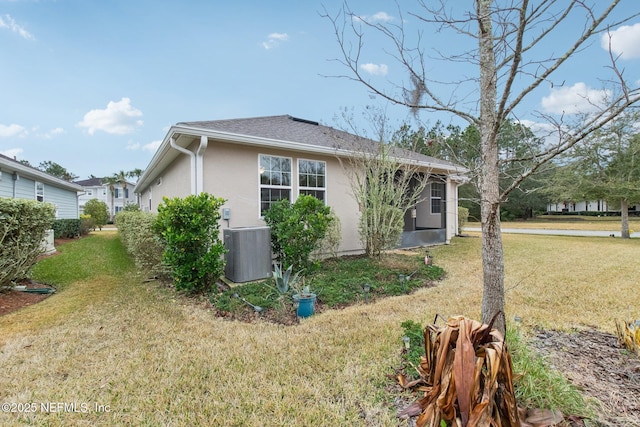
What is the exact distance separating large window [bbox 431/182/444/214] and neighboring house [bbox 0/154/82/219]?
12.2m

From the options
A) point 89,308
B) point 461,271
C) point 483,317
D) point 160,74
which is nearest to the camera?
point 483,317

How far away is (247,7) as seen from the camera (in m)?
6.82

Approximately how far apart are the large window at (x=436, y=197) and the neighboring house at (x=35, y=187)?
12154 millimetres

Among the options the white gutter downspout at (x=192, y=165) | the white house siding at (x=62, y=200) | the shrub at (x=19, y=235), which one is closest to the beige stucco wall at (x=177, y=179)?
the white gutter downspout at (x=192, y=165)

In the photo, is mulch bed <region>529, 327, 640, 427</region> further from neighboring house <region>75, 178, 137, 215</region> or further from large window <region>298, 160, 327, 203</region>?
neighboring house <region>75, 178, 137, 215</region>

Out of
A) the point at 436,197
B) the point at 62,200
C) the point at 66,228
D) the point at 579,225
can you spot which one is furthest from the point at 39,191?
the point at 579,225

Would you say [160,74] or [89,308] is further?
[160,74]

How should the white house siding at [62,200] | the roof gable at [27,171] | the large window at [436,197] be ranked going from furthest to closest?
the white house siding at [62,200] < the large window at [436,197] < the roof gable at [27,171]

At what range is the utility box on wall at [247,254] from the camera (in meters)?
5.59

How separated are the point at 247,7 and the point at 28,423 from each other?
26.0 feet

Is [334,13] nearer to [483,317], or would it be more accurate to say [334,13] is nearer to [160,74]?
[483,317]

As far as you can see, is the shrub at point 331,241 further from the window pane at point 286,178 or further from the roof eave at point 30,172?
the roof eave at point 30,172

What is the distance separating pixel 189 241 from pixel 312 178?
3959 millimetres

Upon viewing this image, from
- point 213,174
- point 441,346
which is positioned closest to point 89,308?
point 213,174
